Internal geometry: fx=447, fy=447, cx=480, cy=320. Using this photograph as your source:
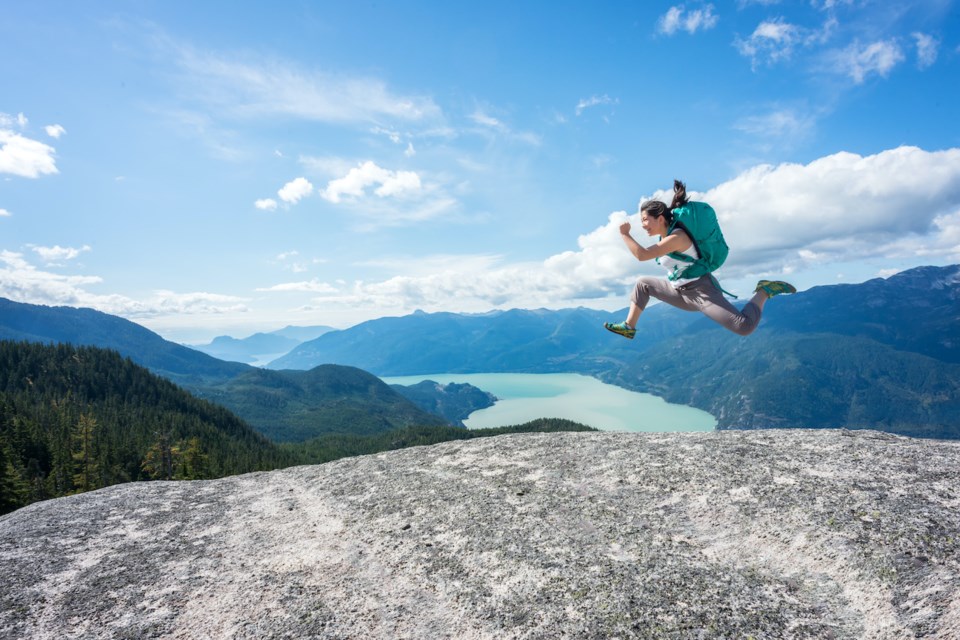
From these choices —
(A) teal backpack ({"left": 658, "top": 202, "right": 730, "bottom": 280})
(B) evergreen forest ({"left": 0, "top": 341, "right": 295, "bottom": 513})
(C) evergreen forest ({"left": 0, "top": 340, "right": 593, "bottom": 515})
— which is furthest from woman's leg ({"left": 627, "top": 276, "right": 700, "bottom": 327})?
(B) evergreen forest ({"left": 0, "top": 341, "right": 295, "bottom": 513})

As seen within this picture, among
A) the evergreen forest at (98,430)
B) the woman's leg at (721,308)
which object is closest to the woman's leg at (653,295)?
the woman's leg at (721,308)

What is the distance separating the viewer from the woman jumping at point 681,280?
8195 mm

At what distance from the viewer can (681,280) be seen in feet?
28.9

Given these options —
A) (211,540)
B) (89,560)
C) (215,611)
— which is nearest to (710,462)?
(215,611)

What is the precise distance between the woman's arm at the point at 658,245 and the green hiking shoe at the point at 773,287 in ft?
8.65

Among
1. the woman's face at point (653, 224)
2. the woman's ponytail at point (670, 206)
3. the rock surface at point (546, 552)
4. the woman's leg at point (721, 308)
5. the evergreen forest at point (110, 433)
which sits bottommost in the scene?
the evergreen forest at point (110, 433)

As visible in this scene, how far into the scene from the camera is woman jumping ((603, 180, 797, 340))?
26.9 ft

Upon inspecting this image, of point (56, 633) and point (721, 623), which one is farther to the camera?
point (56, 633)

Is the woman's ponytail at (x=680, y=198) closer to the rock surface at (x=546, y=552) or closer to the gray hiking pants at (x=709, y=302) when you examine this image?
the gray hiking pants at (x=709, y=302)

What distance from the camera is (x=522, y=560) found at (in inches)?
209

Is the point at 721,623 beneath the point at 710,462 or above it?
beneath

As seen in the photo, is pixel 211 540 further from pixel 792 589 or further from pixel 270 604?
pixel 792 589

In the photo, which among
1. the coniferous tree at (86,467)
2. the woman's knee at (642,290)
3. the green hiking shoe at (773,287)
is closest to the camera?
the green hiking shoe at (773,287)

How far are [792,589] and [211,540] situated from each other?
733 cm
